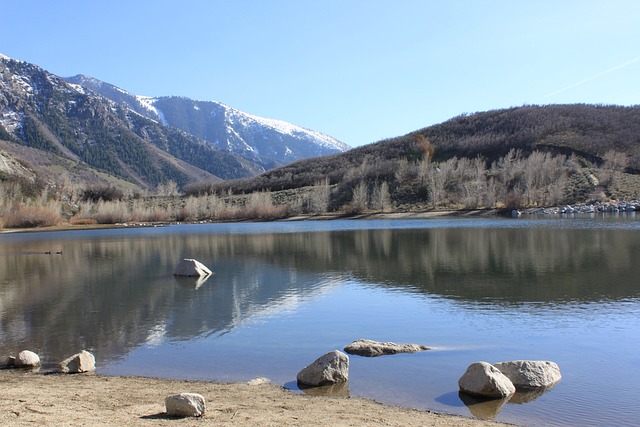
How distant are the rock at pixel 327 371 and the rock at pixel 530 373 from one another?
373cm

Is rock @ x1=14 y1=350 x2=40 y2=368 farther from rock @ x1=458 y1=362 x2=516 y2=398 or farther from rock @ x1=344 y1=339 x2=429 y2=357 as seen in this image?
rock @ x1=458 y1=362 x2=516 y2=398

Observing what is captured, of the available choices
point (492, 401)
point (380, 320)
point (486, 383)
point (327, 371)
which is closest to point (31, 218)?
point (380, 320)

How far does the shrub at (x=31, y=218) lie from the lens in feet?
432

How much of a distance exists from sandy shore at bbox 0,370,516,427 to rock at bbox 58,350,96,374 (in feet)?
4.01

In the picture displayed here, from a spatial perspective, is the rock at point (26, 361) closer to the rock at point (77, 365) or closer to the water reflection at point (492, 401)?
the rock at point (77, 365)

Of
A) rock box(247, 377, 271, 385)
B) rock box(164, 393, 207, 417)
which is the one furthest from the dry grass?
rock box(164, 393, 207, 417)

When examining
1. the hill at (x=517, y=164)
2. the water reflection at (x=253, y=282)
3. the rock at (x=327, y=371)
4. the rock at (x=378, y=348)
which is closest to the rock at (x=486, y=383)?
the rock at (x=327, y=371)

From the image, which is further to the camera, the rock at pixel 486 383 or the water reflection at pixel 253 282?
the water reflection at pixel 253 282

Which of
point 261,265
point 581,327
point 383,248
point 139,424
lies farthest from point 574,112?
point 139,424

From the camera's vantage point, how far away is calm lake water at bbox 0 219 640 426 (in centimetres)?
1305

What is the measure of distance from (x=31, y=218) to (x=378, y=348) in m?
139

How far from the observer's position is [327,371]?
13.2 metres

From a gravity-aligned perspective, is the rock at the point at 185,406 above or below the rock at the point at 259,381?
above

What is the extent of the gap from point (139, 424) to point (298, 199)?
148374 millimetres
